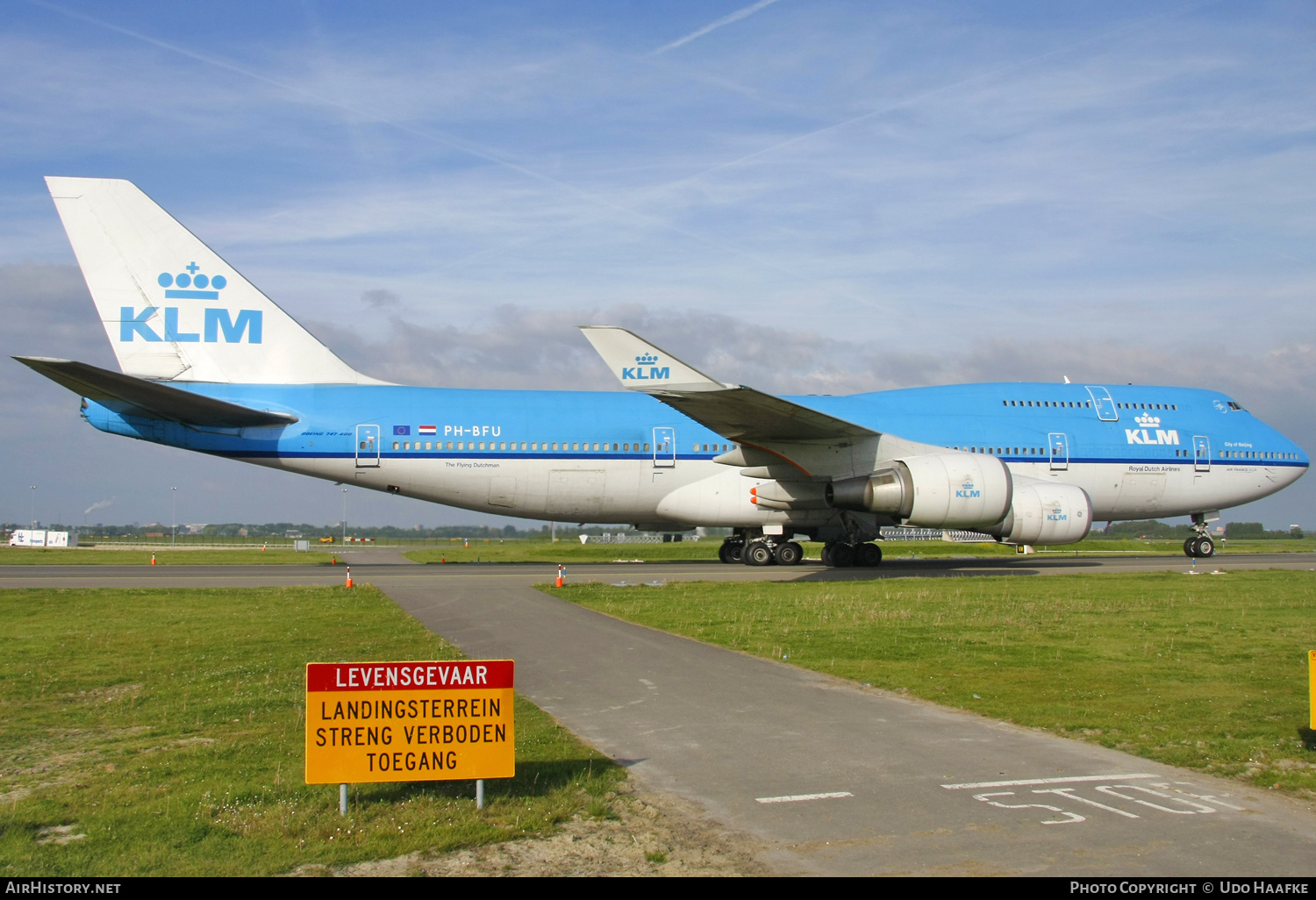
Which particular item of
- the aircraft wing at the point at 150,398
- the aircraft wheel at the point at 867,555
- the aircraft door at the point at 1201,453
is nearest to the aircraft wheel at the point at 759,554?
the aircraft wheel at the point at 867,555

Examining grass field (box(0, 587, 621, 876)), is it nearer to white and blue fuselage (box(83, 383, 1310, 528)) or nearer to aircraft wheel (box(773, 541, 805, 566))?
white and blue fuselage (box(83, 383, 1310, 528))

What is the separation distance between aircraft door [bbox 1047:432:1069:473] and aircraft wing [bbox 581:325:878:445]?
754 centimetres

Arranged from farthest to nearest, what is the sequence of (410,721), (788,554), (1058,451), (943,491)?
(1058,451) < (788,554) < (943,491) < (410,721)

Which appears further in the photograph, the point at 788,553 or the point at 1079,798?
the point at 788,553

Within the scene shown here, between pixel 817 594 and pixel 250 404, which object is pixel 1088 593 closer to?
pixel 817 594

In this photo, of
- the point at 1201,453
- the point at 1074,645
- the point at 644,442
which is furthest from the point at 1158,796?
the point at 1201,453

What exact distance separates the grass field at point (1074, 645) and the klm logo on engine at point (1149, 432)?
303 inches

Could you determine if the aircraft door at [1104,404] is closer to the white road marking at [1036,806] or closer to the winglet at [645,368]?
the winglet at [645,368]

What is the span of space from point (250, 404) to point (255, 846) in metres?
21.8

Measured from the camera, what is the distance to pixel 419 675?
231 inches

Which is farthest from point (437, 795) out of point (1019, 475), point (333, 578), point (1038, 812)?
point (1019, 475)

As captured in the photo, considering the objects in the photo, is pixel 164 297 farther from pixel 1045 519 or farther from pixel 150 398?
pixel 1045 519

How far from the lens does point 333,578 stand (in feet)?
75.3

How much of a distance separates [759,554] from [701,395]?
844 centimetres
